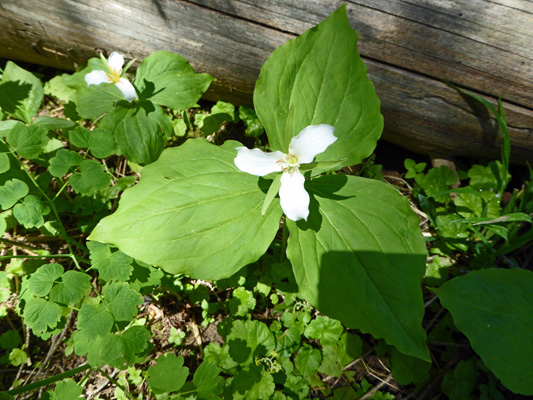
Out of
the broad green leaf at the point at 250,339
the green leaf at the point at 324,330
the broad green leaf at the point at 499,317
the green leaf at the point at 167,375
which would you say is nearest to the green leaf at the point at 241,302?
the broad green leaf at the point at 250,339

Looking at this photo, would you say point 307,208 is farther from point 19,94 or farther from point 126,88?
point 19,94

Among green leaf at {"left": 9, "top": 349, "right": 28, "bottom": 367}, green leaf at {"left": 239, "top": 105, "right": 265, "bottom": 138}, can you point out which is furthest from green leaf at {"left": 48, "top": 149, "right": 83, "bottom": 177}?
green leaf at {"left": 239, "top": 105, "right": 265, "bottom": 138}

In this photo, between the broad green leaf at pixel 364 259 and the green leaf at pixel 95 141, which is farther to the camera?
the green leaf at pixel 95 141

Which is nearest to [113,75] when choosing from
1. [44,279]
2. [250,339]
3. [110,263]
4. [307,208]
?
[110,263]

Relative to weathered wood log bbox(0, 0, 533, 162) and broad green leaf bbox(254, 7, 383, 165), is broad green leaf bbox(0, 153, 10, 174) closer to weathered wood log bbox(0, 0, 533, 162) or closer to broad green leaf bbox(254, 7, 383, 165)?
weathered wood log bbox(0, 0, 533, 162)

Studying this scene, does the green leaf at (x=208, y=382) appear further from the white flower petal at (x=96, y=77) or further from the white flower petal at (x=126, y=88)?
the white flower petal at (x=96, y=77)

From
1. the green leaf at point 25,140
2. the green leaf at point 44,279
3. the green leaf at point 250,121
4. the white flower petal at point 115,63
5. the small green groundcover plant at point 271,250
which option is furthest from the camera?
the green leaf at point 250,121

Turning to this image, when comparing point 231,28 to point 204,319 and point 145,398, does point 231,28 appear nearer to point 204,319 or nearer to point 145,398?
point 204,319
